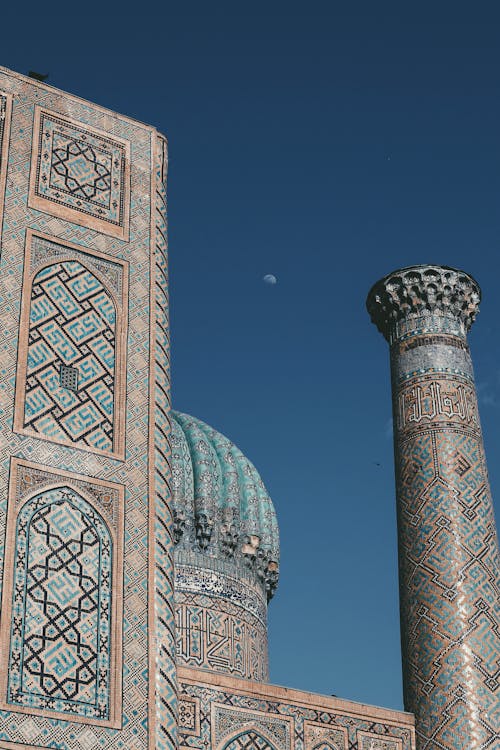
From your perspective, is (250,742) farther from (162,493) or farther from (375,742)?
(162,493)

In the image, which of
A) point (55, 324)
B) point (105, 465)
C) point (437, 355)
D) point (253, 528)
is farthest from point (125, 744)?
point (253, 528)

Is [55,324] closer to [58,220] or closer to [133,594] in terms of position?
[58,220]

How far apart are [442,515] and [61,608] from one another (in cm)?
327

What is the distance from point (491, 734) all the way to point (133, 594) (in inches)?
108

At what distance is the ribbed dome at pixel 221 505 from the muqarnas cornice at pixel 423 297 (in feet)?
8.99

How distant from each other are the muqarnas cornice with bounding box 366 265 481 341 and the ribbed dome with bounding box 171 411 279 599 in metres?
2.74

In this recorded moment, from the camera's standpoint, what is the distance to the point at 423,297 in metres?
9.52

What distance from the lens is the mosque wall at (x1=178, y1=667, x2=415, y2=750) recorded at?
22.9 ft

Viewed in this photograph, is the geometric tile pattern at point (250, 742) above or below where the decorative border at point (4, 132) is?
below

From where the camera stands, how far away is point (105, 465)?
22.1 feet

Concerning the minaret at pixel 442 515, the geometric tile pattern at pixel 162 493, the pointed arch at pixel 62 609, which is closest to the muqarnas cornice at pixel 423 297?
the minaret at pixel 442 515

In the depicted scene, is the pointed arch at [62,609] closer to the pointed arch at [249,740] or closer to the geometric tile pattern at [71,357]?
the geometric tile pattern at [71,357]

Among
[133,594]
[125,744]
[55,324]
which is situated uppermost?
[55,324]

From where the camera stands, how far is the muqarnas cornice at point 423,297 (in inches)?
374
